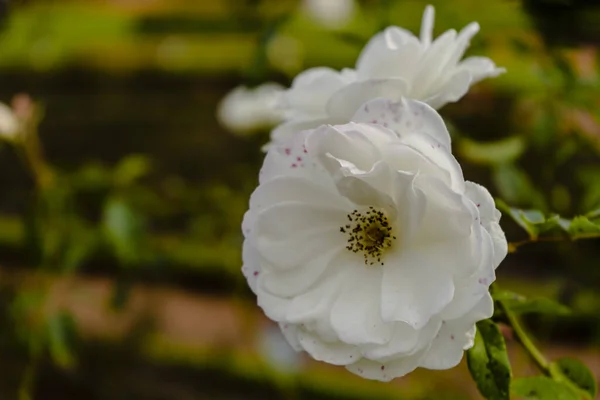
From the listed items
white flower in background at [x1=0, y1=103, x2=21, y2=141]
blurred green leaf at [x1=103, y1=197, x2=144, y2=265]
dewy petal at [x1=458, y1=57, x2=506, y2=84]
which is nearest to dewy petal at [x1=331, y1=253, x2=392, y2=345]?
dewy petal at [x1=458, y1=57, x2=506, y2=84]

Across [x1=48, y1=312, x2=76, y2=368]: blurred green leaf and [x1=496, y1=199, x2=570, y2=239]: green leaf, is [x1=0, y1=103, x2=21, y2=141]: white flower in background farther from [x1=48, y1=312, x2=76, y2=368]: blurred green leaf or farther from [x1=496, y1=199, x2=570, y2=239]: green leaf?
[x1=496, y1=199, x2=570, y2=239]: green leaf

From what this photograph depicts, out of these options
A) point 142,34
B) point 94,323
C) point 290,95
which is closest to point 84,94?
point 142,34

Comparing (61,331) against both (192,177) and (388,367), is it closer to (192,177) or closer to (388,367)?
(388,367)

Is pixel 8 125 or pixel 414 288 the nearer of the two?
pixel 414 288

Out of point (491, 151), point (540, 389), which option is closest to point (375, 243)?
point (540, 389)

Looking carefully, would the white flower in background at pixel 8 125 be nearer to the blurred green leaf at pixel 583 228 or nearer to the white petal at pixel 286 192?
the white petal at pixel 286 192

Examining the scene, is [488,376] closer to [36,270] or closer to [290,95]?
[290,95]

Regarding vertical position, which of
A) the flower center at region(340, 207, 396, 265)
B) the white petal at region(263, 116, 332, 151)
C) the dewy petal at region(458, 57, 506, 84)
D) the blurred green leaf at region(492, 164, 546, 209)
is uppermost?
the dewy petal at region(458, 57, 506, 84)
